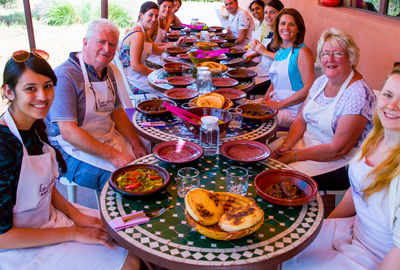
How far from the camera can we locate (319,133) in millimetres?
2943

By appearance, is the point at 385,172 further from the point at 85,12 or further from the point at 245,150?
the point at 85,12

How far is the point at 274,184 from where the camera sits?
203 centimetres

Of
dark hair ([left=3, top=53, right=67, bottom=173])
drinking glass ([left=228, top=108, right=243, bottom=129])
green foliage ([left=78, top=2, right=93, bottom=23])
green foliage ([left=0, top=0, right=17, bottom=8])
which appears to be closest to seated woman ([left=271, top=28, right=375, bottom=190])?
drinking glass ([left=228, top=108, right=243, bottom=129])

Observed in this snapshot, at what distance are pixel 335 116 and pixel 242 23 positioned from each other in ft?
13.8

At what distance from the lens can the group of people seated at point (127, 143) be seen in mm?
1743

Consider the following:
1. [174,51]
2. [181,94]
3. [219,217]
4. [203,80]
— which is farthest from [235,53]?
[219,217]

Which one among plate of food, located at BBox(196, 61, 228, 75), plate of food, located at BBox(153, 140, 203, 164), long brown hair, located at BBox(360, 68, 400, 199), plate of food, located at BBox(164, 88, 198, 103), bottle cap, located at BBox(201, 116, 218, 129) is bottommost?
plate of food, located at BBox(153, 140, 203, 164)

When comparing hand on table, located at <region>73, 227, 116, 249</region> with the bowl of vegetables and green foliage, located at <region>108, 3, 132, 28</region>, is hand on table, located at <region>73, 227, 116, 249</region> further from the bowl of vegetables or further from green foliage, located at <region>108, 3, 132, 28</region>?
green foliage, located at <region>108, 3, 132, 28</region>

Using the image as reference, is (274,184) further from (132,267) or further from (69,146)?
(69,146)

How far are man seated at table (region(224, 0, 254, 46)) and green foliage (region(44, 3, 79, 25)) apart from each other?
366cm

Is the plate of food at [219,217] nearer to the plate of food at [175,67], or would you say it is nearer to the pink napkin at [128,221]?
the pink napkin at [128,221]

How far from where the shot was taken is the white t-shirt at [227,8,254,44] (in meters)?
6.50

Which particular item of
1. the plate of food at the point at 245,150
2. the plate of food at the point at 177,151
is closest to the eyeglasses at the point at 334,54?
the plate of food at the point at 245,150

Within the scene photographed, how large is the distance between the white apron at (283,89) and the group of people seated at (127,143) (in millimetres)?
11
